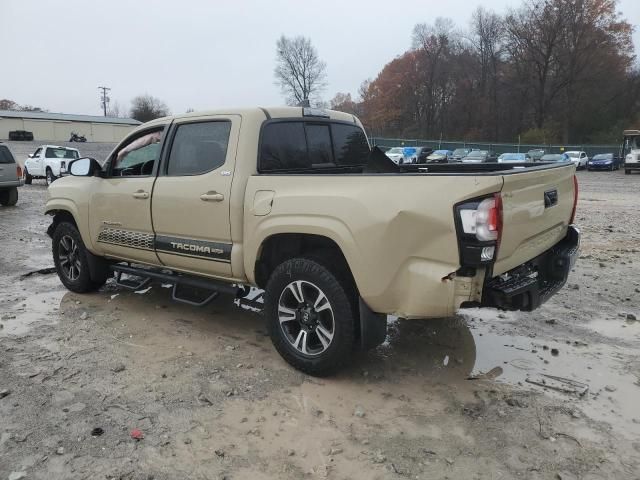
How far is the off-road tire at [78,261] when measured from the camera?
6.01 m

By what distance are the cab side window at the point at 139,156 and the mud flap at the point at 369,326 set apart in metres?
2.60

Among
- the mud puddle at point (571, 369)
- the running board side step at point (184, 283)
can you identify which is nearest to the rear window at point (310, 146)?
the running board side step at point (184, 283)

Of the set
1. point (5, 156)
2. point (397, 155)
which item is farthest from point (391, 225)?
point (397, 155)

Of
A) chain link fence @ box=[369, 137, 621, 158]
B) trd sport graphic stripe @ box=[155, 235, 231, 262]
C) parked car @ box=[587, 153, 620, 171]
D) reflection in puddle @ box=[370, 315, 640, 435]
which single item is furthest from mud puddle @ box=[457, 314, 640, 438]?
chain link fence @ box=[369, 137, 621, 158]

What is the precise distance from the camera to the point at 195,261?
15.2 feet

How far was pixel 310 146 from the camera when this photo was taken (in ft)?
15.4

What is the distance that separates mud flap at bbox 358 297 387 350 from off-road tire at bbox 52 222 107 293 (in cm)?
372

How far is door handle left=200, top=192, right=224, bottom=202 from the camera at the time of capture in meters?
4.31

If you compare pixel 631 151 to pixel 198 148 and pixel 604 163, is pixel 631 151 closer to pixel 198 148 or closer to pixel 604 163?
pixel 604 163

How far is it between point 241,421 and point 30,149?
54150 mm

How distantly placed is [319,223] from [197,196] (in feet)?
4.32

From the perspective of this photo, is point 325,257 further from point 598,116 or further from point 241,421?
point 598,116

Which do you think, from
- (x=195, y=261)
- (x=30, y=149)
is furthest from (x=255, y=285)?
(x=30, y=149)

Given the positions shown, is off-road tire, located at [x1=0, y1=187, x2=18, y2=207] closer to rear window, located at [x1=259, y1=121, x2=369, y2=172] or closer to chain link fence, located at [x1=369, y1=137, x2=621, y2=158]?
rear window, located at [x1=259, y1=121, x2=369, y2=172]
